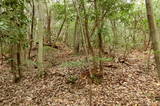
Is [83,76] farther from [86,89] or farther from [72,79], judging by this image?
[86,89]

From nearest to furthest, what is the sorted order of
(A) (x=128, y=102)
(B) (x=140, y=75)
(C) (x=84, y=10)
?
(A) (x=128, y=102) → (C) (x=84, y=10) → (B) (x=140, y=75)

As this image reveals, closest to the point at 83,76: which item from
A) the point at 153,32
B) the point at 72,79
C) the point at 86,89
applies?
the point at 72,79

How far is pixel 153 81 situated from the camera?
6758 millimetres

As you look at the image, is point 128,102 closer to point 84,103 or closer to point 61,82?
point 84,103

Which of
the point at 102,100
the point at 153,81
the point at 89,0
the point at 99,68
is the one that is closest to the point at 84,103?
the point at 102,100

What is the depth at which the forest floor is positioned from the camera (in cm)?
562

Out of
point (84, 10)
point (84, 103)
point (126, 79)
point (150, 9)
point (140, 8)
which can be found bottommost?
point (84, 103)

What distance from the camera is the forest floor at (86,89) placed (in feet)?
18.4

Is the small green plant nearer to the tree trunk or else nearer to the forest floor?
the forest floor

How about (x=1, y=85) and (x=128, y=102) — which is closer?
(x=128, y=102)

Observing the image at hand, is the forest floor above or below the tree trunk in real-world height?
below

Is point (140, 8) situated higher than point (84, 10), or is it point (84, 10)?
point (140, 8)

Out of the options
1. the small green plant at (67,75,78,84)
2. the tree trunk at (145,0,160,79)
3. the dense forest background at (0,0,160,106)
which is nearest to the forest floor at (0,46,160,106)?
the dense forest background at (0,0,160,106)

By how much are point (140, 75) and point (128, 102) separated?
217 cm
